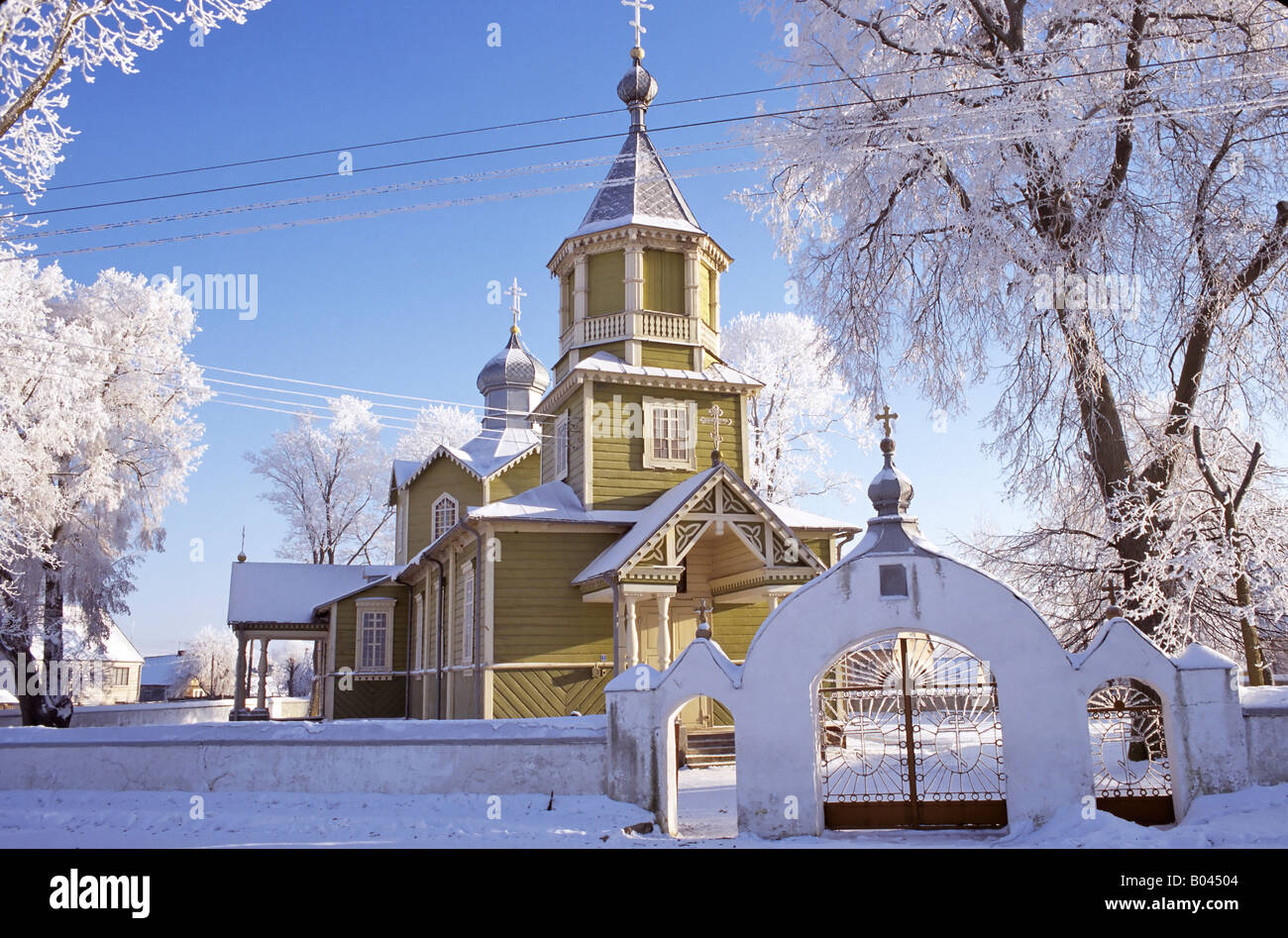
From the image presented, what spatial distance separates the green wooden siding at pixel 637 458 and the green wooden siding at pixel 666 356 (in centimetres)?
67

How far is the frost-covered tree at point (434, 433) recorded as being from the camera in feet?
149

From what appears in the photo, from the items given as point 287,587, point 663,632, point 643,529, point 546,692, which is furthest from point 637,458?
point 287,587

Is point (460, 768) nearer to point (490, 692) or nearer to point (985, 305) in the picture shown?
point (490, 692)

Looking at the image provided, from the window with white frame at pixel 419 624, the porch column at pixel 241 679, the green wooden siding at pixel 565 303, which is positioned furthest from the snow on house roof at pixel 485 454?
the green wooden siding at pixel 565 303

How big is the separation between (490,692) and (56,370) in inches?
517

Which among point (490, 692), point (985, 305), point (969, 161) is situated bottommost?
point (490, 692)

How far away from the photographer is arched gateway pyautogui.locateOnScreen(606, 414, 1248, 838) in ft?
31.9

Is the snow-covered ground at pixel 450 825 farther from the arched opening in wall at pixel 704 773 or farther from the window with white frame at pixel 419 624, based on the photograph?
the window with white frame at pixel 419 624

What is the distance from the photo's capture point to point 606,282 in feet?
72.8

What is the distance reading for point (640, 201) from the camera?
73.3 feet

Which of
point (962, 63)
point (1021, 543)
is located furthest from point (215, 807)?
point (962, 63)

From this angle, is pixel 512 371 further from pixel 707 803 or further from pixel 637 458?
pixel 707 803

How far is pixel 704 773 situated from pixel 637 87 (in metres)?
16.0

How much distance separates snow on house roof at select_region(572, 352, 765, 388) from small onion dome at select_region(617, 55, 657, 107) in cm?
690
